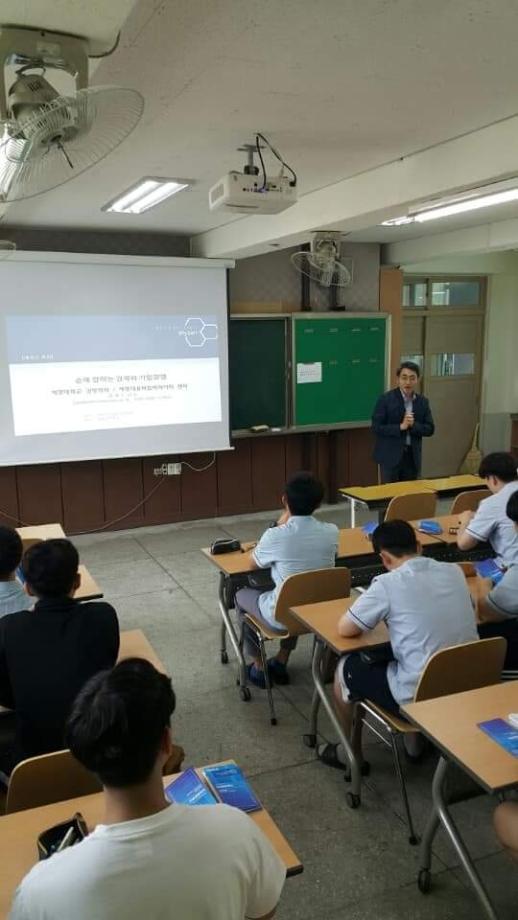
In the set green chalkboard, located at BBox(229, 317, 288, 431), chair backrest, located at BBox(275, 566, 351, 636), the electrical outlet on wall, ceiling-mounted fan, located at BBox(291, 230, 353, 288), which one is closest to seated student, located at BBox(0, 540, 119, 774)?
chair backrest, located at BBox(275, 566, 351, 636)

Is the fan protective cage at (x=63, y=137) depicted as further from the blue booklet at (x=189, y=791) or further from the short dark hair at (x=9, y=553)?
the blue booklet at (x=189, y=791)

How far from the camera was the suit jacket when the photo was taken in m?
5.53

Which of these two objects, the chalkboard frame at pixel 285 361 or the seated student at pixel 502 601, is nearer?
the seated student at pixel 502 601

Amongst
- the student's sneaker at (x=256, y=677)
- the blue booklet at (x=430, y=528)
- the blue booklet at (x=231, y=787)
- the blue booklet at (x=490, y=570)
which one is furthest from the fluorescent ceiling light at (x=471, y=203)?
the blue booklet at (x=231, y=787)

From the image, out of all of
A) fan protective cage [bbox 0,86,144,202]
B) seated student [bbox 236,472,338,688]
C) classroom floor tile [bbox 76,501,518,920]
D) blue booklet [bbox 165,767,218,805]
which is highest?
fan protective cage [bbox 0,86,144,202]

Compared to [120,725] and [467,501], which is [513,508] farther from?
[120,725]

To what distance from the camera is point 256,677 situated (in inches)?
140

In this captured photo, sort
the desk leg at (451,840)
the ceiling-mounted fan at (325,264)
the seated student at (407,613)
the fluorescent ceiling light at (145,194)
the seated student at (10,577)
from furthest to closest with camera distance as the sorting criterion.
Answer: the ceiling-mounted fan at (325,264)
the fluorescent ceiling light at (145,194)
the seated student at (10,577)
the seated student at (407,613)
the desk leg at (451,840)

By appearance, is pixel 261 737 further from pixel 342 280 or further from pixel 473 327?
pixel 473 327

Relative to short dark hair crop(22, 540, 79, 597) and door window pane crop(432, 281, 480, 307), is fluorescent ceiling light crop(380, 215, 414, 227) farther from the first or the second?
short dark hair crop(22, 540, 79, 597)

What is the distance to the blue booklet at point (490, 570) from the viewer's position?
315 centimetres

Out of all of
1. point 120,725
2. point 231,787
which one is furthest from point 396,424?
point 120,725

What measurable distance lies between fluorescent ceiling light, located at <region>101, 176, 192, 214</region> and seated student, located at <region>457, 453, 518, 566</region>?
2.55m

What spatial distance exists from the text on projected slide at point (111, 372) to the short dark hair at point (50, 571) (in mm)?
3841
